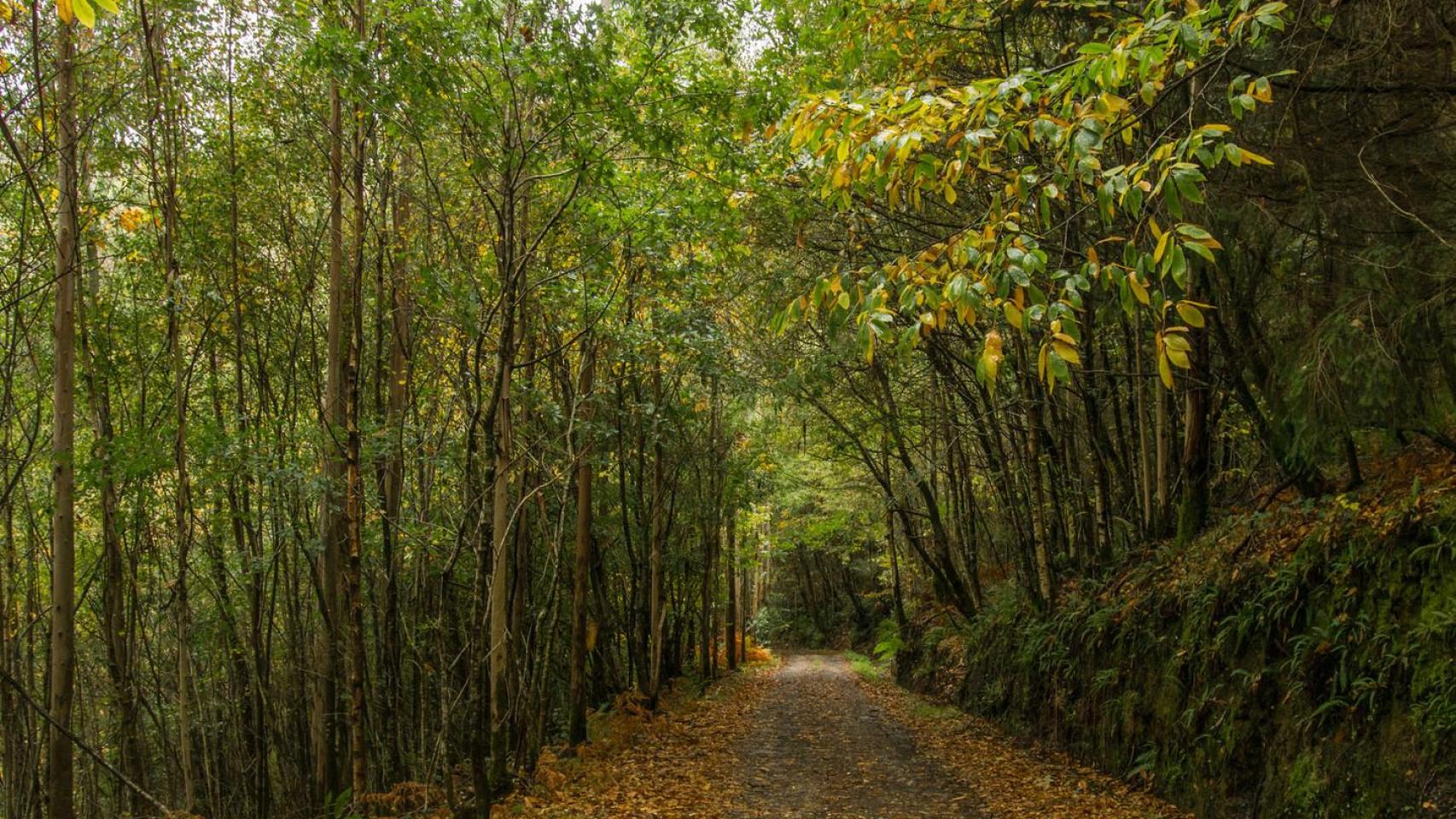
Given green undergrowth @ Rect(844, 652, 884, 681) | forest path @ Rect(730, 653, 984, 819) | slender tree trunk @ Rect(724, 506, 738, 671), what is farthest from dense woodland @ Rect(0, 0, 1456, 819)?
green undergrowth @ Rect(844, 652, 884, 681)

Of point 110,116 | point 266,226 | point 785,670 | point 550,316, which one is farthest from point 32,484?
point 785,670

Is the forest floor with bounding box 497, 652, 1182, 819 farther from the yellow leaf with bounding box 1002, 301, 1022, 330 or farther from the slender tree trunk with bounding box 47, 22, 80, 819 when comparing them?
the yellow leaf with bounding box 1002, 301, 1022, 330

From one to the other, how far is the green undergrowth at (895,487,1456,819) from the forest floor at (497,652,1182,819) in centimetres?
69

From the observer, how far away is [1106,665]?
9555mm

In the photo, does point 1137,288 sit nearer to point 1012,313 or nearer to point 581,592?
point 1012,313

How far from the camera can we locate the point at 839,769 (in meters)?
10.2

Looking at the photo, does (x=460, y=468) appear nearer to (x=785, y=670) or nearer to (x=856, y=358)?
(x=856, y=358)

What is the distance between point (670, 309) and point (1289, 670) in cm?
784

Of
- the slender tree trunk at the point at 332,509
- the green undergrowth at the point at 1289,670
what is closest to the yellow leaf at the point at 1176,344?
the green undergrowth at the point at 1289,670

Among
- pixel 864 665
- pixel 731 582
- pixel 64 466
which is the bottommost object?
pixel 864 665

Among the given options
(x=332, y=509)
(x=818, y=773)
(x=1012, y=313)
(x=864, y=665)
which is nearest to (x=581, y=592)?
(x=332, y=509)

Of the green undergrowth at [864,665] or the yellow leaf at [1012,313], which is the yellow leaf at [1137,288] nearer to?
the yellow leaf at [1012,313]

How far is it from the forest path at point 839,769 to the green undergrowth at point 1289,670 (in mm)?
2016

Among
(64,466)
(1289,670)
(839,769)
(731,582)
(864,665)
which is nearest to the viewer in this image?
(1289,670)
